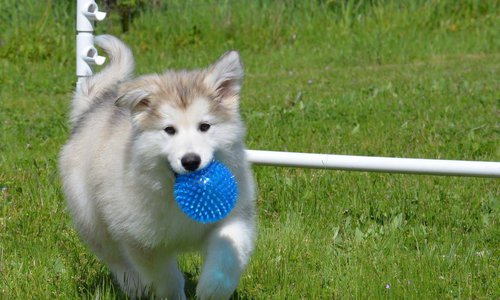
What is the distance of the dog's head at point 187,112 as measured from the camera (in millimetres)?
3311

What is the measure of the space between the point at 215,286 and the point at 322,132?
3.59 m

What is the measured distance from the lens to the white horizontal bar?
431cm

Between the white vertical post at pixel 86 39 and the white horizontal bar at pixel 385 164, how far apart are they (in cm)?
139

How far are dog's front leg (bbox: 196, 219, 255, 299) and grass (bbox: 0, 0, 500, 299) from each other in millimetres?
374

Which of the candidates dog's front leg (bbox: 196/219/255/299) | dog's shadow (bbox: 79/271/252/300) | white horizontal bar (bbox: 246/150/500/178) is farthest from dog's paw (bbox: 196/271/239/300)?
white horizontal bar (bbox: 246/150/500/178)

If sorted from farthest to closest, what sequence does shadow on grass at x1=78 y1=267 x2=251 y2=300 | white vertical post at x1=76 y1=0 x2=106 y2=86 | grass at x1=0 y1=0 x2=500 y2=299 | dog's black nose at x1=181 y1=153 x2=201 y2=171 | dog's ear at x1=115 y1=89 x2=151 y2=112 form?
white vertical post at x1=76 y1=0 x2=106 y2=86 → grass at x1=0 y1=0 x2=500 y2=299 → shadow on grass at x1=78 y1=267 x2=251 y2=300 → dog's ear at x1=115 y1=89 x2=151 y2=112 → dog's black nose at x1=181 y1=153 x2=201 y2=171

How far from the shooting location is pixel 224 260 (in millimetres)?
3385

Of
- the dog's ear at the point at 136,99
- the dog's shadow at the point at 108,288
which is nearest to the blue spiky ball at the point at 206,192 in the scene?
the dog's ear at the point at 136,99

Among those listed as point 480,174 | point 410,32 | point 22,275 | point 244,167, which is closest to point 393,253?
point 480,174

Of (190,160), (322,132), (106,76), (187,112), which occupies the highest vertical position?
(187,112)

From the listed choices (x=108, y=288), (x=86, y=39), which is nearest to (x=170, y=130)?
(x=108, y=288)

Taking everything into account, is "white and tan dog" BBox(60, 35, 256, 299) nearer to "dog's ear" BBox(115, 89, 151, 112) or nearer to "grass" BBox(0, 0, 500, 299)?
"dog's ear" BBox(115, 89, 151, 112)

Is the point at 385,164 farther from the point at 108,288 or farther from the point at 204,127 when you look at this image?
the point at 108,288

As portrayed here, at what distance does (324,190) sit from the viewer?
5.24 meters
